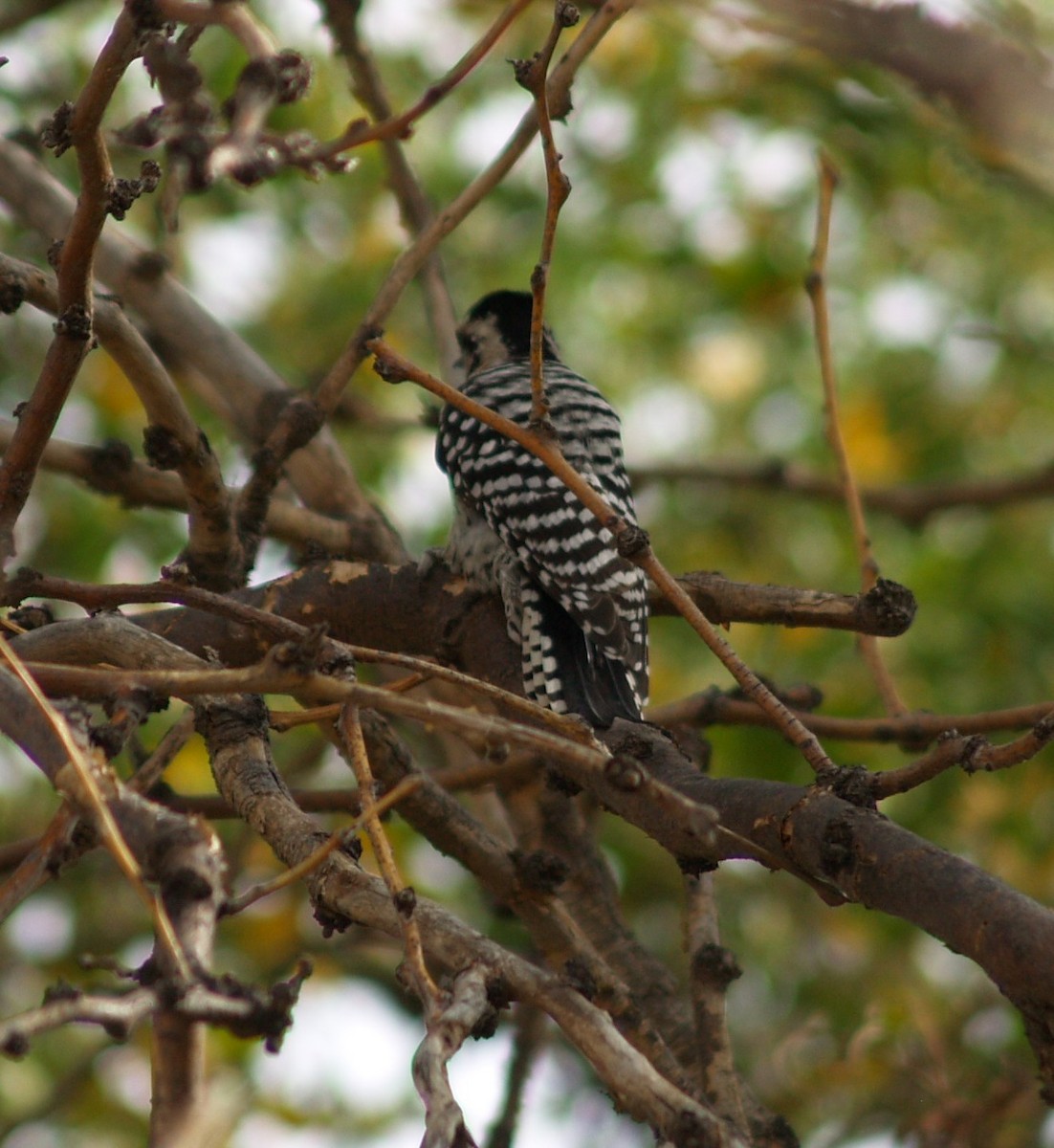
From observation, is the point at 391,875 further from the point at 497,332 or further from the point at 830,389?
the point at 497,332

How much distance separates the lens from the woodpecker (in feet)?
12.8

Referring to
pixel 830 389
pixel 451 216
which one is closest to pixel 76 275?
pixel 451 216

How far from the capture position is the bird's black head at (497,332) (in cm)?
575

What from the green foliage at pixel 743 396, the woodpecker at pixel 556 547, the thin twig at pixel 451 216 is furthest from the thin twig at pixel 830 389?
the green foliage at pixel 743 396

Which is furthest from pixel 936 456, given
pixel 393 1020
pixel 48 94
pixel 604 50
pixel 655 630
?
pixel 48 94

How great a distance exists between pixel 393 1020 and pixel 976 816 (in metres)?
2.44

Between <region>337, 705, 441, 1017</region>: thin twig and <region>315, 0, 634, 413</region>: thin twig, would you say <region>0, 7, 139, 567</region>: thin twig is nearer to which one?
<region>337, 705, 441, 1017</region>: thin twig

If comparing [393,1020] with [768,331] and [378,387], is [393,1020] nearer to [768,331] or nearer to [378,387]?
[378,387]

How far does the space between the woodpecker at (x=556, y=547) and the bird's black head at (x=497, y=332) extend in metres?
0.35

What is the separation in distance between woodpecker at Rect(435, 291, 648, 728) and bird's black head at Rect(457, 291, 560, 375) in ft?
1.15

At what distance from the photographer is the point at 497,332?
5875 mm

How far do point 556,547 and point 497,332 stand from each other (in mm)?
1775

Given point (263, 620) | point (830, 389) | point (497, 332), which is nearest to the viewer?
point (263, 620)

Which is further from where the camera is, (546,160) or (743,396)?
(743,396)
